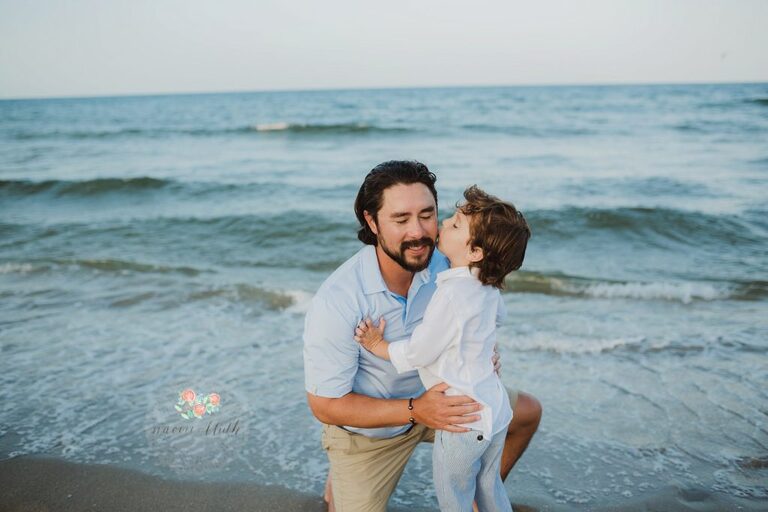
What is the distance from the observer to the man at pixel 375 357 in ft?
9.45

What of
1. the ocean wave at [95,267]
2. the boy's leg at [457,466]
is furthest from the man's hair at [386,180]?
the ocean wave at [95,267]

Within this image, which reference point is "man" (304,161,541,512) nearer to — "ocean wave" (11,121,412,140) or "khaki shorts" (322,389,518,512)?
"khaki shorts" (322,389,518,512)

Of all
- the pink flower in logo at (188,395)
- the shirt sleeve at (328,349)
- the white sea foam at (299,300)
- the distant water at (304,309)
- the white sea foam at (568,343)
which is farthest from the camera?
the white sea foam at (299,300)

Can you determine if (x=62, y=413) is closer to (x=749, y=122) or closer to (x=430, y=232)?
(x=430, y=232)

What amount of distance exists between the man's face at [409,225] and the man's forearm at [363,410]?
2.18ft

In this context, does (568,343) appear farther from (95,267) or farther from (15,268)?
(15,268)

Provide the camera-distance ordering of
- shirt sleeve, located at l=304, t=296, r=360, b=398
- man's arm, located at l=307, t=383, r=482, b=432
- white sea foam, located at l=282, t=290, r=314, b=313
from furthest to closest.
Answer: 1. white sea foam, located at l=282, t=290, r=314, b=313
2. shirt sleeve, located at l=304, t=296, r=360, b=398
3. man's arm, located at l=307, t=383, r=482, b=432

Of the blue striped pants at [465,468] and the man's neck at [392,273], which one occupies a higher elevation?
the man's neck at [392,273]

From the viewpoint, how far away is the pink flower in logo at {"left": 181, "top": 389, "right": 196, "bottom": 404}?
4.80m

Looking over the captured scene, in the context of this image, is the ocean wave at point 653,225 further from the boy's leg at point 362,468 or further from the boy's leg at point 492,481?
the boy's leg at point 492,481

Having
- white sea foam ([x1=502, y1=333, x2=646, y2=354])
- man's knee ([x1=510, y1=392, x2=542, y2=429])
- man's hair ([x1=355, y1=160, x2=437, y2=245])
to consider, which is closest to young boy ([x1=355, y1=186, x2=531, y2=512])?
man's hair ([x1=355, y1=160, x2=437, y2=245])

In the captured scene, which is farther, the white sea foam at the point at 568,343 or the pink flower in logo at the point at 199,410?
the white sea foam at the point at 568,343

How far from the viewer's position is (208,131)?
98.1ft

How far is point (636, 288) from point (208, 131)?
26.0 m
